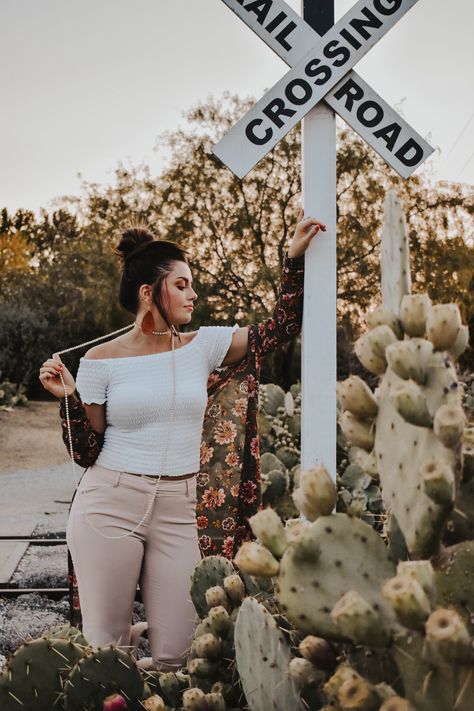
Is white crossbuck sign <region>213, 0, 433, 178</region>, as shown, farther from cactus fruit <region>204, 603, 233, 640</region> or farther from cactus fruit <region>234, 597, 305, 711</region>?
cactus fruit <region>234, 597, 305, 711</region>

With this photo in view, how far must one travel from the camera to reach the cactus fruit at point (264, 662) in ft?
5.12

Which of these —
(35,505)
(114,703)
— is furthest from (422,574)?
(35,505)

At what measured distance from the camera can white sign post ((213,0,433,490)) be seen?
2498 millimetres

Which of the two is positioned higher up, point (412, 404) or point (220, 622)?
point (412, 404)

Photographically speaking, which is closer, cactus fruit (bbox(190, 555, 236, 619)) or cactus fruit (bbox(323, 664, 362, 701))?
cactus fruit (bbox(323, 664, 362, 701))

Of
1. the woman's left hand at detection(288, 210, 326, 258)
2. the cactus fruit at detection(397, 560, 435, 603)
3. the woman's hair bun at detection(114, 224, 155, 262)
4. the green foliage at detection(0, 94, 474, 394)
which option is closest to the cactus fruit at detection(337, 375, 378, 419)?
the cactus fruit at detection(397, 560, 435, 603)

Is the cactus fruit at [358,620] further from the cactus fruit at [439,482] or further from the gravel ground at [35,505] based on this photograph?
the gravel ground at [35,505]

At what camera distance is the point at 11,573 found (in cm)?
633

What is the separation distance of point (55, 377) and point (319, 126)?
4.16ft

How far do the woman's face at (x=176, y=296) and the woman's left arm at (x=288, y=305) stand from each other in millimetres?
231

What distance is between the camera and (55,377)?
2953mm

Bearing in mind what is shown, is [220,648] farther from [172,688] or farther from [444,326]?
[444,326]

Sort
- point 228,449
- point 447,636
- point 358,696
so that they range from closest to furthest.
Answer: point 447,636
point 358,696
point 228,449

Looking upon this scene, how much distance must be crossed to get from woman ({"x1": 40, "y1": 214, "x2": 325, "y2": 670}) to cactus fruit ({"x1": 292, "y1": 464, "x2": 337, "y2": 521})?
1.45 m
